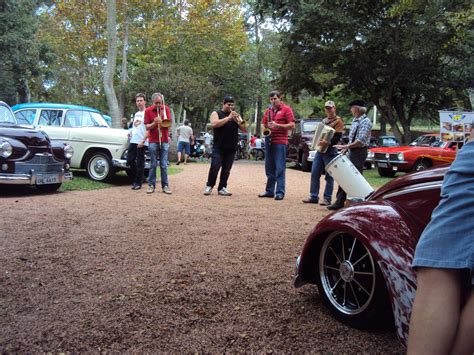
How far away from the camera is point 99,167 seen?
1041cm

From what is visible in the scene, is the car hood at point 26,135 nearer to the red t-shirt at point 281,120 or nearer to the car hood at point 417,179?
Answer: the red t-shirt at point 281,120

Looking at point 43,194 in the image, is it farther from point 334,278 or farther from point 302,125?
point 302,125

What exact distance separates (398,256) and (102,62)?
29.3m

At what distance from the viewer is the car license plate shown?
790cm

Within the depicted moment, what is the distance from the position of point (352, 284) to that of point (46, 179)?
6.74m

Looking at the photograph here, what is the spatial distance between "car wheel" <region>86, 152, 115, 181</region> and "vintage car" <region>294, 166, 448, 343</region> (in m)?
7.94

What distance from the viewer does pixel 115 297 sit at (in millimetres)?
3242

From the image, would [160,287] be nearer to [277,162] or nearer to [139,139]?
[277,162]

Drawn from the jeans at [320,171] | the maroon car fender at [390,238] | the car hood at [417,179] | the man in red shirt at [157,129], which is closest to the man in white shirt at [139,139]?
the man in red shirt at [157,129]

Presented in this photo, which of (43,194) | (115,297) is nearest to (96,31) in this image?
(43,194)

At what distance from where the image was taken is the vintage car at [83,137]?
10.2 m

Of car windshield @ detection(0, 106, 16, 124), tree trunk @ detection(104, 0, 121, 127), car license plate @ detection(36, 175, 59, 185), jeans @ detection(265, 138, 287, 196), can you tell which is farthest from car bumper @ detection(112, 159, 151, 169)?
tree trunk @ detection(104, 0, 121, 127)

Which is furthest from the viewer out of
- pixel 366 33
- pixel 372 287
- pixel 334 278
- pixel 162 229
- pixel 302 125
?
pixel 366 33

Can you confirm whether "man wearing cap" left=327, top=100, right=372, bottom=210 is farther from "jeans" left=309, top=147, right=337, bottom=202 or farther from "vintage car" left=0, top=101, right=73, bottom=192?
"vintage car" left=0, top=101, right=73, bottom=192
